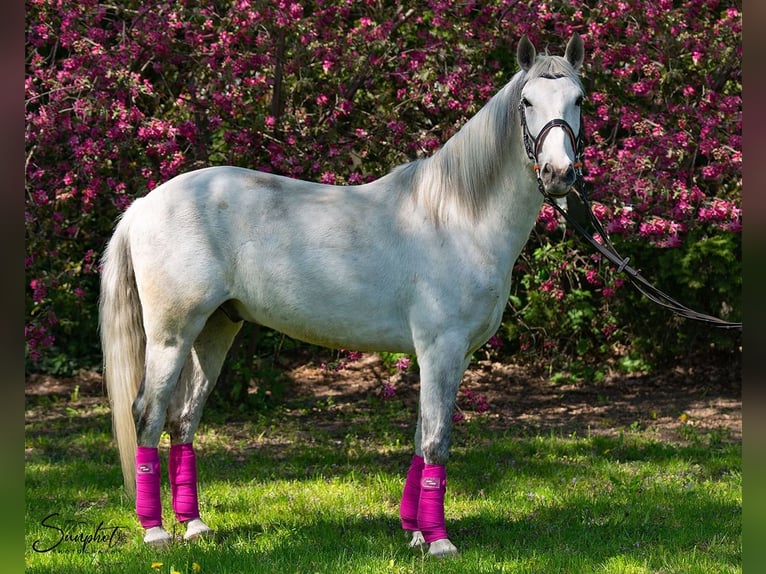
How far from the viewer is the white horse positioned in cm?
364

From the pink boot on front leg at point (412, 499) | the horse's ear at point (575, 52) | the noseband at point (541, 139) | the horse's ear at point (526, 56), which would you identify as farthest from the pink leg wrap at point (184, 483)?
the horse's ear at point (575, 52)

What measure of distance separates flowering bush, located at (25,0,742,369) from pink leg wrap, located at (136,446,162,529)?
8.37 feet

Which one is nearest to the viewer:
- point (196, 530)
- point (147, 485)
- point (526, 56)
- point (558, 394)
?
point (526, 56)

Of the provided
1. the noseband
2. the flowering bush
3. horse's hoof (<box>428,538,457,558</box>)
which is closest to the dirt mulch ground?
the flowering bush

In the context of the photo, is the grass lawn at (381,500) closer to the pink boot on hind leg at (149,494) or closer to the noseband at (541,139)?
the pink boot on hind leg at (149,494)

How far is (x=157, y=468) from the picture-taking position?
151 inches

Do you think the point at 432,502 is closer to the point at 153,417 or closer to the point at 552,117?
the point at 153,417

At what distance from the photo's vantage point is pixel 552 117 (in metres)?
3.37

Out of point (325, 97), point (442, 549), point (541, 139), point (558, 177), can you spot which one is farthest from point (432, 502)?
point (325, 97)

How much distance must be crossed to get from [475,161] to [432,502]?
1552 mm

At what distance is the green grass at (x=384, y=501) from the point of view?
3.66 metres

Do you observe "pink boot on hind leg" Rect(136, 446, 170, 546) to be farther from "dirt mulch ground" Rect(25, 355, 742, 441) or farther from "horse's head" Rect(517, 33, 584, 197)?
"dirt mulch ground" Rect(25, 355, 742, 441)
